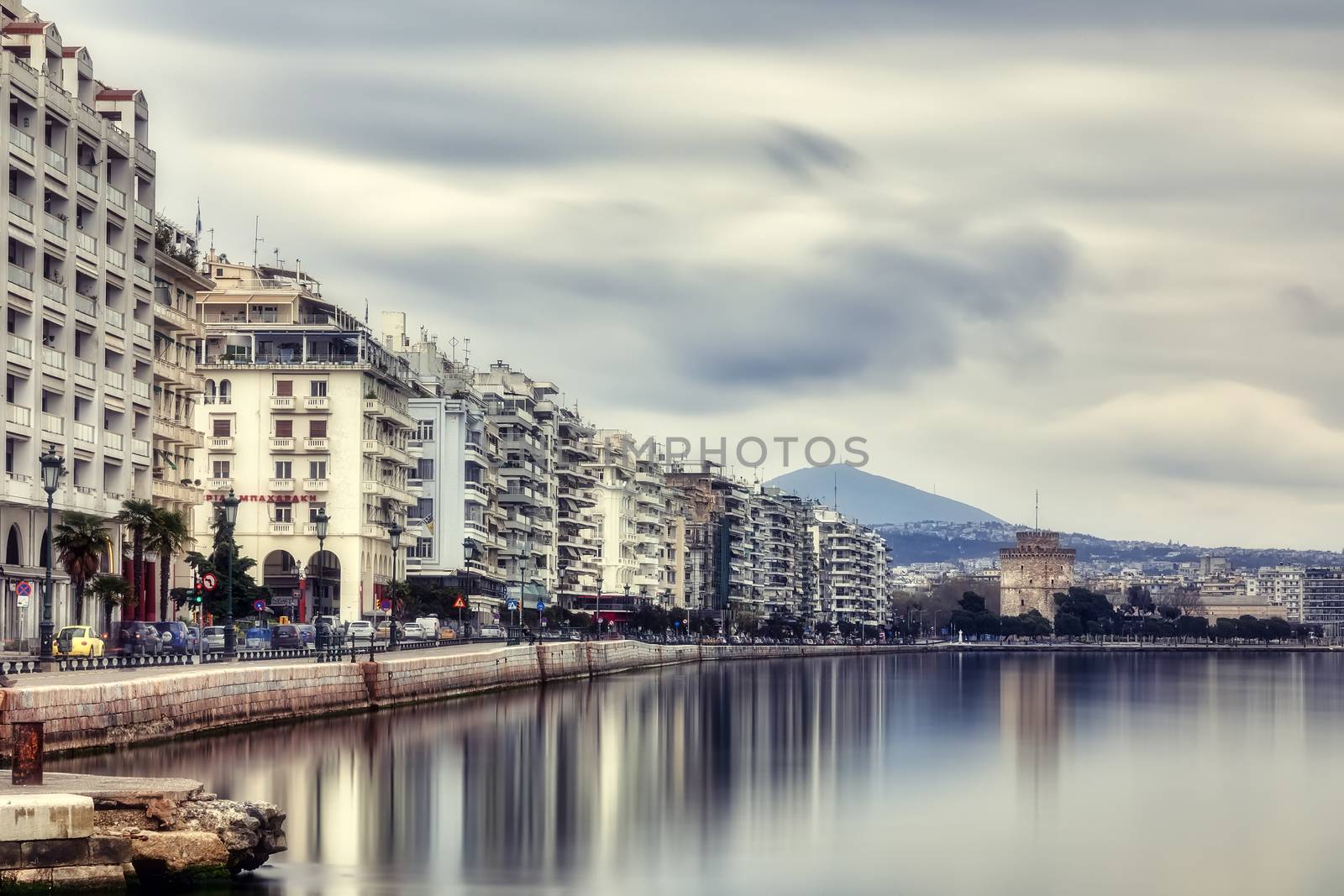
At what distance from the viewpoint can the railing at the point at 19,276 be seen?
73812 millimetres

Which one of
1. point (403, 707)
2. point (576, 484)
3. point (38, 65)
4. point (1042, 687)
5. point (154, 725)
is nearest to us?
point (154, 725)

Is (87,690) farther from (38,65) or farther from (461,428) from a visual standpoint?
(461,428)

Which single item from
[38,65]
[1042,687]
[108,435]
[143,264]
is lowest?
[1042,687]

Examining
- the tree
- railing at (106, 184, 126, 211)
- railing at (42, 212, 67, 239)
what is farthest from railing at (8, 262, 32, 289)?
the tree

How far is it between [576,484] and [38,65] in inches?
4237

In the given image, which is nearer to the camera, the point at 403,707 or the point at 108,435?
the point at 403,707

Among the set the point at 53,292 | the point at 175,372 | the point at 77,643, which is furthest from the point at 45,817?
the point at 175,372

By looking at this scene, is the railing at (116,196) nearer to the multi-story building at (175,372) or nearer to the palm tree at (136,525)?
the multi-story building at (175,372)

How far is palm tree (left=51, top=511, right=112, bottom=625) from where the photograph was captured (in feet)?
239

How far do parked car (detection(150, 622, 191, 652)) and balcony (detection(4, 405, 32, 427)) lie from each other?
9.19 metres

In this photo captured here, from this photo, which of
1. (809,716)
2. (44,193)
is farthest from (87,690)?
(809,716)

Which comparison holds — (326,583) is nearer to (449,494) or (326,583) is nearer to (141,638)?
(449,494)

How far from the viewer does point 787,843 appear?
39531mm

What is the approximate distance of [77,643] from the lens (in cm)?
6744
